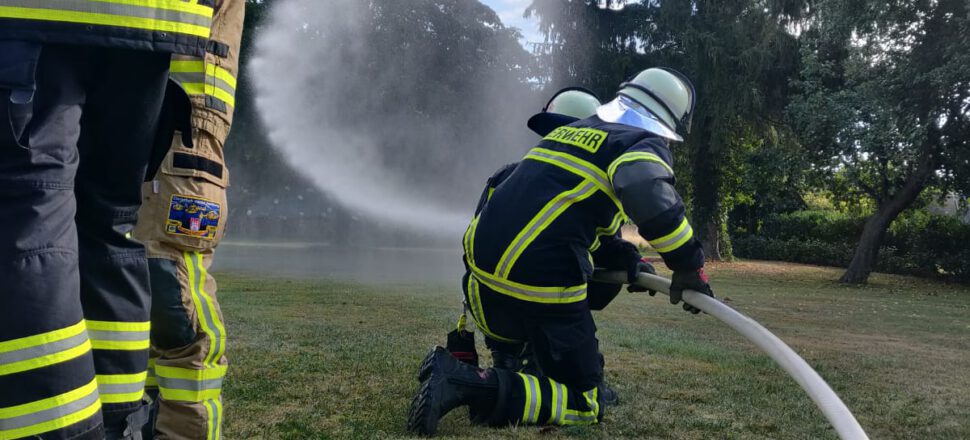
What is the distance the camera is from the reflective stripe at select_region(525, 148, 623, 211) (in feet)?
10.3

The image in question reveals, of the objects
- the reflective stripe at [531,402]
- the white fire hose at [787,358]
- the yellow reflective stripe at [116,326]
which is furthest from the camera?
the reflective stripe at [531,402]

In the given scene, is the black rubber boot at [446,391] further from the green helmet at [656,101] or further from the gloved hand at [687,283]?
the green helmet at [656,101]

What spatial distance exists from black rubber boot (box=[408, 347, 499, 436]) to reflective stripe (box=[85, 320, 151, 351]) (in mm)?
1374

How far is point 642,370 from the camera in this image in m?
4.42

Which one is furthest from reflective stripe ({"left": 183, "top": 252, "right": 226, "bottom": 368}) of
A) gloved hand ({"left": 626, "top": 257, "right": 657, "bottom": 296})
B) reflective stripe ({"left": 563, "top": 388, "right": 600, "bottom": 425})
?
gloved hand ({"left": 626, "top": 257, "right": 657, "bottom": 296})

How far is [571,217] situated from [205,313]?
156 centimetres

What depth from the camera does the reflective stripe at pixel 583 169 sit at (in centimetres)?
313

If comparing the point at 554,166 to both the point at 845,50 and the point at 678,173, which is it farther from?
the point at 678,173

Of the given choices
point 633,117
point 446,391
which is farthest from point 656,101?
point 446,391

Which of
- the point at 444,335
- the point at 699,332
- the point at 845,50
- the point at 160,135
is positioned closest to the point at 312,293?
the point at 444,335

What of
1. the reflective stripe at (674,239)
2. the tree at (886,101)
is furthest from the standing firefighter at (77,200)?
the tree at (886,101)

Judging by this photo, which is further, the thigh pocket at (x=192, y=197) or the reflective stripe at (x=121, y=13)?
the thigh pocket at (x=192, y=197)

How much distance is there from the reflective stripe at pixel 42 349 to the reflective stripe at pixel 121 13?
0.61 meters

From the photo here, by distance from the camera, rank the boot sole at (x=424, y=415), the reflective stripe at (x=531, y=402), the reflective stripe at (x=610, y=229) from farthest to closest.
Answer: the reflective stripe at (x=610, y=229) < the reflective stripe at (x=531, y=402) < the boot sole at (x=424, y=415)
